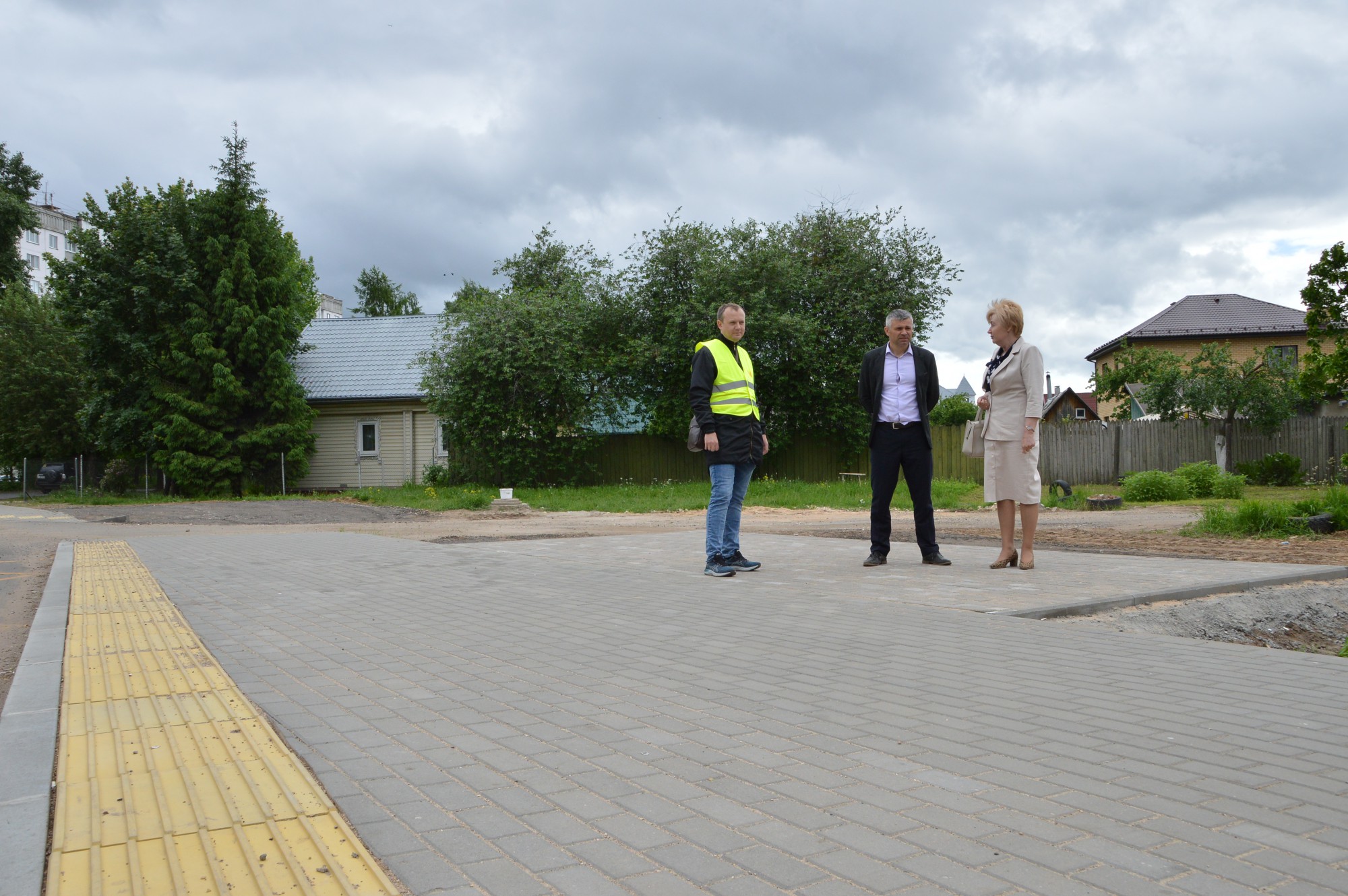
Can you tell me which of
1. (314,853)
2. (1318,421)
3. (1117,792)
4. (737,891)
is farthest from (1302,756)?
(1318,421)

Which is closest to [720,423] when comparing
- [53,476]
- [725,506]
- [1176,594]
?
[725,506]

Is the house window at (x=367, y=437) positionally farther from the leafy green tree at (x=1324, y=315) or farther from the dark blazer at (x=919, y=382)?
the dark blazer at (x=919, y=382)

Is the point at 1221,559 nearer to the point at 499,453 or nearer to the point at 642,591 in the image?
the point at 642,591

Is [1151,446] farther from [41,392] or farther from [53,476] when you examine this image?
[41,392]

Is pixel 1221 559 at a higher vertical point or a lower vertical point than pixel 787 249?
lower

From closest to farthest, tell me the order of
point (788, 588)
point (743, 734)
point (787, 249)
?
point (743, 734)
point (788, 588)
point (787, 249)

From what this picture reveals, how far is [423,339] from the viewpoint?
35500 mm

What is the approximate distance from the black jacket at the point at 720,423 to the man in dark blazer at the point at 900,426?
3.15 ft

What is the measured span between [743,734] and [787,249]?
3012 centimetres

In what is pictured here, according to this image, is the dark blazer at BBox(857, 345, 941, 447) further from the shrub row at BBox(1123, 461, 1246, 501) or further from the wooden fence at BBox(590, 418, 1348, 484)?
the wooden fence at BBox(590, 418, 1348, 484)

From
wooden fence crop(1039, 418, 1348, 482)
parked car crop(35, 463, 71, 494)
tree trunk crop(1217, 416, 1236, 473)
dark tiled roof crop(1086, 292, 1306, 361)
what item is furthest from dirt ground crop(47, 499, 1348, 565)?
dark tiled roof crop(1086, 292, 1306, 361)

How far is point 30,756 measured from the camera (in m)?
3.24

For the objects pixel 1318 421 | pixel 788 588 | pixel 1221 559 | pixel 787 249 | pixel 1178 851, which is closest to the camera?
pixel 1178 851

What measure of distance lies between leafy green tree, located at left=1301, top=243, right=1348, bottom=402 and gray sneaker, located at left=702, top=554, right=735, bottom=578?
11.7 metres
